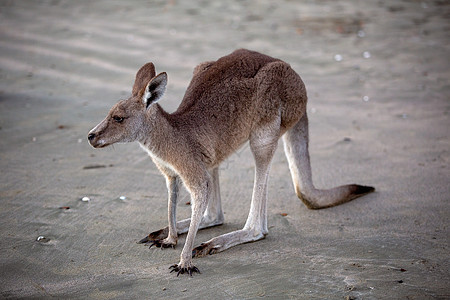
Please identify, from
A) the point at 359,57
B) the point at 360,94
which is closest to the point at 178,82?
the point at 360,94

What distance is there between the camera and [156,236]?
384cm

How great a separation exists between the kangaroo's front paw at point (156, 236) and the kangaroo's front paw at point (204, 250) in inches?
12.7

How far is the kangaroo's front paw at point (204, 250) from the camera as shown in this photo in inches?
143

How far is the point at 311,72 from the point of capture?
7.98 m

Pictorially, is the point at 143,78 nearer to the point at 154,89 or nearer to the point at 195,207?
the point at 154,89

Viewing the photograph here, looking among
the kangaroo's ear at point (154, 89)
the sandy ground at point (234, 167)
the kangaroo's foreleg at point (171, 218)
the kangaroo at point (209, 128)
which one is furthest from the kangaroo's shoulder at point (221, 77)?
the sandy ground at point (234, 167)

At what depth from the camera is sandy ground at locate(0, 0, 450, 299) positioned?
331 centimetres

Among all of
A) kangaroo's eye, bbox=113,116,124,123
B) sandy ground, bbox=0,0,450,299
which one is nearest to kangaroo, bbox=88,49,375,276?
kangaroo's eye, bbox=113,116,124,123

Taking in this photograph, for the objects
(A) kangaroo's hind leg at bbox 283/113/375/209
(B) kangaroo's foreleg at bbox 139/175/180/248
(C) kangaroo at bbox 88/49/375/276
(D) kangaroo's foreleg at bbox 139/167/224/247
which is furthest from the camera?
(A) kangaroo's hind leg at bbox 283/113/375/209

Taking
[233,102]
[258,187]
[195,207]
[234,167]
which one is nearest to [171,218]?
[195,207]

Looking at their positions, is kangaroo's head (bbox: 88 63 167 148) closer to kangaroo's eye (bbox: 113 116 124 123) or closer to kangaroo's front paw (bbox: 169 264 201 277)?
kangaroo's eye (bbox: 113 116 124 123)

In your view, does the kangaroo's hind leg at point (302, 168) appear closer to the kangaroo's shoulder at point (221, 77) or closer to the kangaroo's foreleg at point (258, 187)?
the kangaroo's foreleg at point (258, 187)

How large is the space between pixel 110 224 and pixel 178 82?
3.67 meters

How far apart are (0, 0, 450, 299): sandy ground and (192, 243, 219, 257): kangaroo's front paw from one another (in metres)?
0.12
